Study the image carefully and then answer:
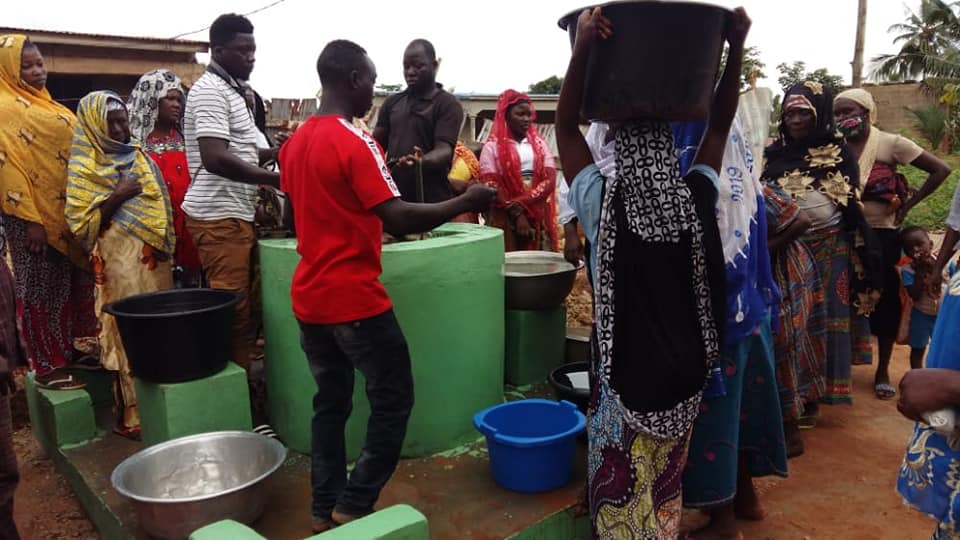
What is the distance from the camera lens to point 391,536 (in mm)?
1910

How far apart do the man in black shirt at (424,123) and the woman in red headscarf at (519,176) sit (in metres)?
0.52

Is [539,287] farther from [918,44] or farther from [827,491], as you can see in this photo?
[918,44]

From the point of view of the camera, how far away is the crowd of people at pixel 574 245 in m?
1.91

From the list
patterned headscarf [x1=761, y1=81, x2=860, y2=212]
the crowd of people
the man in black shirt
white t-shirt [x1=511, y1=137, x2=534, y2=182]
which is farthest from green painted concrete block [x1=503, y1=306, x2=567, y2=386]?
patterned headscarf [x1=761, y1=81, x2=860, y2=212]

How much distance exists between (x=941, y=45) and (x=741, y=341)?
26965 millimetres

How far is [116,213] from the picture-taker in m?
3.41

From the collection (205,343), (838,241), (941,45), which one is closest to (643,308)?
(205,343)

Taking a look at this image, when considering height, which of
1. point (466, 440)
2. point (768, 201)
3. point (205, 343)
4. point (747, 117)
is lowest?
point (466, 440)

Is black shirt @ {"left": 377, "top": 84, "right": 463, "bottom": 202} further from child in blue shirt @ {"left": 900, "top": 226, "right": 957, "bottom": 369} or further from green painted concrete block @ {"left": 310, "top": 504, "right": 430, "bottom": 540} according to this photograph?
child in blue shirt @ {"left": 900, "top": 226, "right": 957, "bottom": 369}

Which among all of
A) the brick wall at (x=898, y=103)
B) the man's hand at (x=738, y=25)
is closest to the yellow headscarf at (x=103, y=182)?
the man's hand at (x=738, y=25)

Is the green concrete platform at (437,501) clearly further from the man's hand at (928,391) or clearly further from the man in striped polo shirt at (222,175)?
the man's hand at (928,391)

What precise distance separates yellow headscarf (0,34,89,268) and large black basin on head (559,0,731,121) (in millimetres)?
3191

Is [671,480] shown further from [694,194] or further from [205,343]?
[205,343]

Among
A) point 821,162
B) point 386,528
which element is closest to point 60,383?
point 386,528
